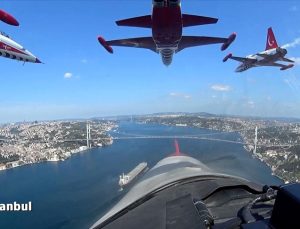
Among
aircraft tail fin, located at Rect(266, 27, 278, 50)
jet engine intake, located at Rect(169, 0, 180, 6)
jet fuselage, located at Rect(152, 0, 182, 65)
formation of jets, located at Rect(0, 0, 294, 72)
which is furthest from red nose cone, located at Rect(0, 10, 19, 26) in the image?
aircraft tail fin, located at Rect(266, 27, 278, 50)

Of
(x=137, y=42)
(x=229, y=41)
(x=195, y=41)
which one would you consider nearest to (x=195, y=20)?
(x=229, y=41)

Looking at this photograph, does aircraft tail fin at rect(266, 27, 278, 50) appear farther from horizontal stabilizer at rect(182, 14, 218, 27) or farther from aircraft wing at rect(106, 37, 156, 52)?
horizontal stabilizer at rect(182, 14, 218, 27)

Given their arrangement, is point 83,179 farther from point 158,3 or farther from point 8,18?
point 158,3

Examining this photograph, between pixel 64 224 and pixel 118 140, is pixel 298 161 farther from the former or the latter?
pixel 118 140

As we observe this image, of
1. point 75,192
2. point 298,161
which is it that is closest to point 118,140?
point 75,192

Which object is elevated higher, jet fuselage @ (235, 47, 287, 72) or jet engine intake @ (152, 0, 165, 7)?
jet fuselage @ (235, 47, 287, 72)
